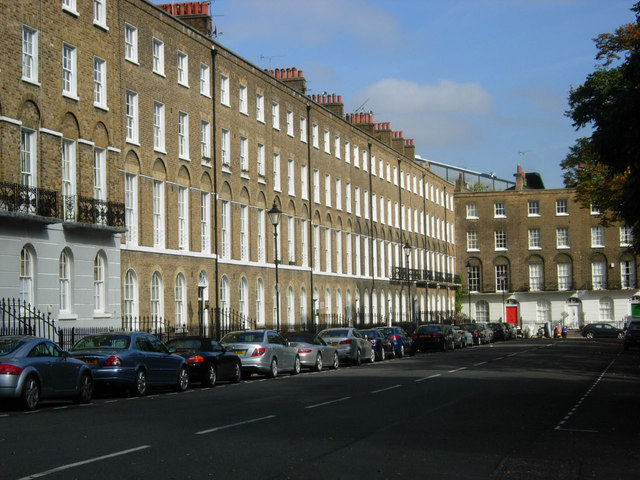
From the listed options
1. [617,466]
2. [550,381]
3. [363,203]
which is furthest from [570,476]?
[363,203]

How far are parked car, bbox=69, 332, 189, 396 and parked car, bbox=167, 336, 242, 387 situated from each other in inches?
56.9

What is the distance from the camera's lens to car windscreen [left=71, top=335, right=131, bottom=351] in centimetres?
2192

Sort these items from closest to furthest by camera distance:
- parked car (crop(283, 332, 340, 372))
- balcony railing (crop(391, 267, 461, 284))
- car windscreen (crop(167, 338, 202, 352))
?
car windscreen (crop(167, 338, 202, 352)) < parked car (crop(283, 332, 340, 372)) < balcony railing (crop(391, 267, 461, 284))

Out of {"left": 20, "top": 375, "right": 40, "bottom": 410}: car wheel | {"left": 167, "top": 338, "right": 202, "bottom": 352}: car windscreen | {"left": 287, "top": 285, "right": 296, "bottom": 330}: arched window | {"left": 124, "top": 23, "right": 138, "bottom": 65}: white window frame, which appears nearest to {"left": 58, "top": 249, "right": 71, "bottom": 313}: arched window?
{"left": 167, "top": 338, "right": 202, "bottom": 352}: car windscreen

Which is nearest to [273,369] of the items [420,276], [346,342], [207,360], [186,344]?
[186,344]

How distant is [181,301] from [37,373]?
20.8 meters

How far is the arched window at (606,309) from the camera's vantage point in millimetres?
91312

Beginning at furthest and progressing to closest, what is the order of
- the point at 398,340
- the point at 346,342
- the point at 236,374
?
the point at 398,340
the point at 346,342
the point at 236,374

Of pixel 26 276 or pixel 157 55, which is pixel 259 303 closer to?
pixel 157 55

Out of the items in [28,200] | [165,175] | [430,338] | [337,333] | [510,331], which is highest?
[165,175]

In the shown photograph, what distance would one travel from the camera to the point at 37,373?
18.0m

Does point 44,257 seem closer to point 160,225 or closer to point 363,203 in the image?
point 160,225

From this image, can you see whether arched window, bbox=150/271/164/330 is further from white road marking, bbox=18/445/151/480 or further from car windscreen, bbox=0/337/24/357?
white road marking, bbox=18/445/151/480

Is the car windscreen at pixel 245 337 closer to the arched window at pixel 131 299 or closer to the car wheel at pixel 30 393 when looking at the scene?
the arched window at pixel 131 299
